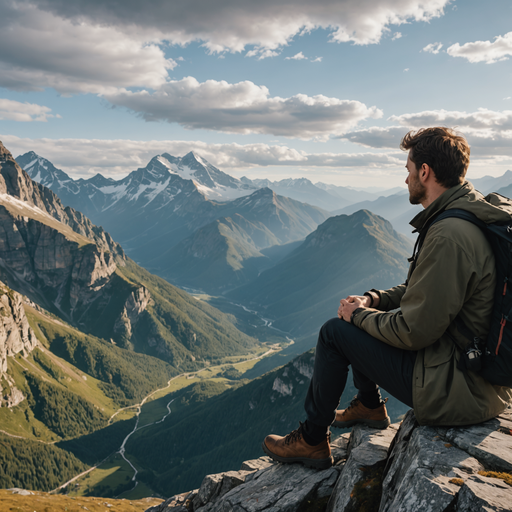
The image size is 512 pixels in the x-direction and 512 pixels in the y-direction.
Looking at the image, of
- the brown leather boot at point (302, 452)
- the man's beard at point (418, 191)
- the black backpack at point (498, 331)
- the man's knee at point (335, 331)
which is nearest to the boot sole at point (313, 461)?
the brown leather boot at point (302, 452)

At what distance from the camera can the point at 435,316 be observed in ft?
23.9

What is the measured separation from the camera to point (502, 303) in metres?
7.11

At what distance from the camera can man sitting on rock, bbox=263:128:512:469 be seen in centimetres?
719

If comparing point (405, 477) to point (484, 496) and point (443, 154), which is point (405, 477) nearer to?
point (484, 496)

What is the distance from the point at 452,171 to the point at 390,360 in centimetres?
477

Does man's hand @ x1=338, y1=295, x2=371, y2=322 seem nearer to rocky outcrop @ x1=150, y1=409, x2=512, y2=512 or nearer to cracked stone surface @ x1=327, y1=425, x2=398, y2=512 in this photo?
rocky outcrop @ x1=150, y1=409, x2=512, y2=512

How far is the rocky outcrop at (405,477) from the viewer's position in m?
6.44

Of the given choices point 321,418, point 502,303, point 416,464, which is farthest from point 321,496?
point 502,303

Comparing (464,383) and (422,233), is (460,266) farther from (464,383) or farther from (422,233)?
(464,383)

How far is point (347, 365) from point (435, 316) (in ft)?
11.4

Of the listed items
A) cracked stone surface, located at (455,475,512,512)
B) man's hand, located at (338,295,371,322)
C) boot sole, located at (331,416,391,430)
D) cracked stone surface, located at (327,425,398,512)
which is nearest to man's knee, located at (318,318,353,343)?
man's hand, located at (338,295,371,322)

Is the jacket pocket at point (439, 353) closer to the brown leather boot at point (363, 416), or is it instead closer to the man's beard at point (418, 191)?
the man's beard at point (418, 191)

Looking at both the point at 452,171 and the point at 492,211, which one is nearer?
the point at 492,211

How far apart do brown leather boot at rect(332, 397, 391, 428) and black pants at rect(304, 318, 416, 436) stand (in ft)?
6.95
